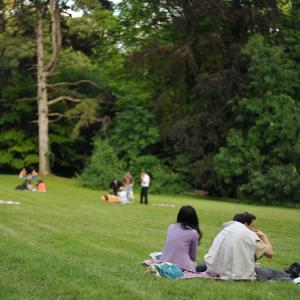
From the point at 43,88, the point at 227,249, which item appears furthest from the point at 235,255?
the point at 43,88

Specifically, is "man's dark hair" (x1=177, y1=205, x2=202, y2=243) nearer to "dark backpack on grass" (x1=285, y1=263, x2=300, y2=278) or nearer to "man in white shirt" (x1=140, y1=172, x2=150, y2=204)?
"dark backpack on grass" (x1=285, y1=263, x2=300, y2=278)

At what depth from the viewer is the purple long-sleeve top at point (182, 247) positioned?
10.2m

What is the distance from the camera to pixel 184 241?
10.2 m

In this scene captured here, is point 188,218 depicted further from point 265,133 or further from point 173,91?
point 173,91

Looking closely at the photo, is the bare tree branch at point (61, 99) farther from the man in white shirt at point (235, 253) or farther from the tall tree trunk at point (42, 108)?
the man in white shirt at point (235, 253)

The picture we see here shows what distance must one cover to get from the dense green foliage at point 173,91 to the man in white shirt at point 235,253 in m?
27.9

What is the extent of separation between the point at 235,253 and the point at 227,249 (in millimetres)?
139

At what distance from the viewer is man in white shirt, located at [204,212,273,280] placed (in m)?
9.64

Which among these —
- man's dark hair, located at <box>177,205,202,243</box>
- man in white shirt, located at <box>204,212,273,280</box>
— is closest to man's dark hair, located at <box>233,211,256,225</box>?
man in white shirt, located at <box>204,212,273,280</box>

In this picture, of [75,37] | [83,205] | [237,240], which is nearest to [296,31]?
[75,37]

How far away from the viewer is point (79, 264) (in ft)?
32.9

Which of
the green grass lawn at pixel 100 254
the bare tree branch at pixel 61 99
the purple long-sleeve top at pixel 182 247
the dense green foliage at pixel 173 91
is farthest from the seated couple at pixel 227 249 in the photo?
the bare tree branch at pixel 61 99

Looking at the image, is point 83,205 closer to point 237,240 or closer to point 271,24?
point 237,240

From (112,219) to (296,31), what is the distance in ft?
91.4
